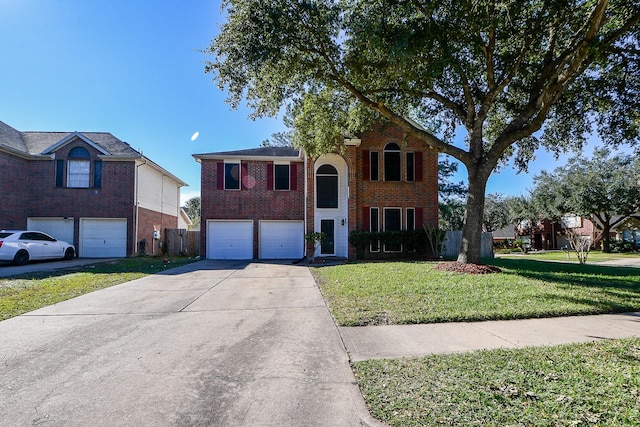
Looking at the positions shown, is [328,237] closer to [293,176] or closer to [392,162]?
[293,176]

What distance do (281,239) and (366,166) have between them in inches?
227

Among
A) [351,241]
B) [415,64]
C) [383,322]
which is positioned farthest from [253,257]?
[383,322]

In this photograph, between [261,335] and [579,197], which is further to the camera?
[579,197]

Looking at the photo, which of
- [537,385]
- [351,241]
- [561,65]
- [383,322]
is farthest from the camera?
[351,241]

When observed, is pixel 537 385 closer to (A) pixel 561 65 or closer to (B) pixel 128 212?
(A) pixel 561 65

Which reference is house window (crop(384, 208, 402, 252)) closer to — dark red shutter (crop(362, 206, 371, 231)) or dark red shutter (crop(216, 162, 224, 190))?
dark red shutter (crop(362, 206, 371, 231))

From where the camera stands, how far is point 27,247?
44.0 ft

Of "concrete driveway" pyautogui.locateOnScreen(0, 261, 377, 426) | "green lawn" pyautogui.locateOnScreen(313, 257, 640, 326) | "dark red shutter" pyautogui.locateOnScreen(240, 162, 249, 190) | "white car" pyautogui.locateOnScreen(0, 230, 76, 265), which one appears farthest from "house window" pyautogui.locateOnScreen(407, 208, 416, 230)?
"white car" pyautogui.locateOnScreen(0, 230, 76, 265)

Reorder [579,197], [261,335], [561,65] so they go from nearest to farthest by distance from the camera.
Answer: [261,335] → [561,65] → [579,197]

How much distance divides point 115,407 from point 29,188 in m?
19.9

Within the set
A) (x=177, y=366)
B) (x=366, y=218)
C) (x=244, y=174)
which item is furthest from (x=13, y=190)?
(x=177, y=366)

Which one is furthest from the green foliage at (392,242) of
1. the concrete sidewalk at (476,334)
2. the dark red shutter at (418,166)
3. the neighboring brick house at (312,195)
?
the concrete sidewalk at (476,334)

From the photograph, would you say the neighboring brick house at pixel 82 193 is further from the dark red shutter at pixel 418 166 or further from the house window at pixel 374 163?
the dark red shutter at pixel 418 166

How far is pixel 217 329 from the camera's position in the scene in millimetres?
4766
